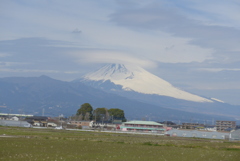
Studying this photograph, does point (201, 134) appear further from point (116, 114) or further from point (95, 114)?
point (116, 114)

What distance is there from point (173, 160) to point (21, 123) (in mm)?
93080

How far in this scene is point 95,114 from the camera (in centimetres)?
16150

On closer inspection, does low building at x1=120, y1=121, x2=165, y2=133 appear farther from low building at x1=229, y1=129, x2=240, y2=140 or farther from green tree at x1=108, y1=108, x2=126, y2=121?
low building at x1=229, y1=129, x2=240, y2=140

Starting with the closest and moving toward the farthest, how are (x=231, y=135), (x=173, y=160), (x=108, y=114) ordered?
1. (x=173, y=160)
2. (x=231, y=135)
3. (x=108, y=114)

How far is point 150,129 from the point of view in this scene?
136m

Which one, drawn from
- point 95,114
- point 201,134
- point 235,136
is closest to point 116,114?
point 95,114

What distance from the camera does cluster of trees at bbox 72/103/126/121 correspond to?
160 m

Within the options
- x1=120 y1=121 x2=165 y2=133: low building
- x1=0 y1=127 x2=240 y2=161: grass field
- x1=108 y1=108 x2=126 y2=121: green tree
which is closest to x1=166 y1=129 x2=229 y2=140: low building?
x1=120 y1=121 x2=165 y2=133: low building

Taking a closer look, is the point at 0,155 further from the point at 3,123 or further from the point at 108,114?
the point at 108,114

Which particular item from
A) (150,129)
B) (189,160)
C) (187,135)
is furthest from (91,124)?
(189,160)

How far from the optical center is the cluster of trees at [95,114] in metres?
160

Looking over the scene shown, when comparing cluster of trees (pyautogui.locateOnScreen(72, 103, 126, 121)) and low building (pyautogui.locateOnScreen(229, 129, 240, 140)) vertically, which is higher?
cluster of trees (pyautogui.locateOnScreen(72, 103, 126, 121))

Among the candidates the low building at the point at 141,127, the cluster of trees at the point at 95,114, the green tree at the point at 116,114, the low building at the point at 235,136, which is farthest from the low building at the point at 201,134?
the green tree at the point at 116,114

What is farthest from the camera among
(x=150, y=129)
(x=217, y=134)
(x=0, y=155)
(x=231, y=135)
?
(x=150, y=129)
